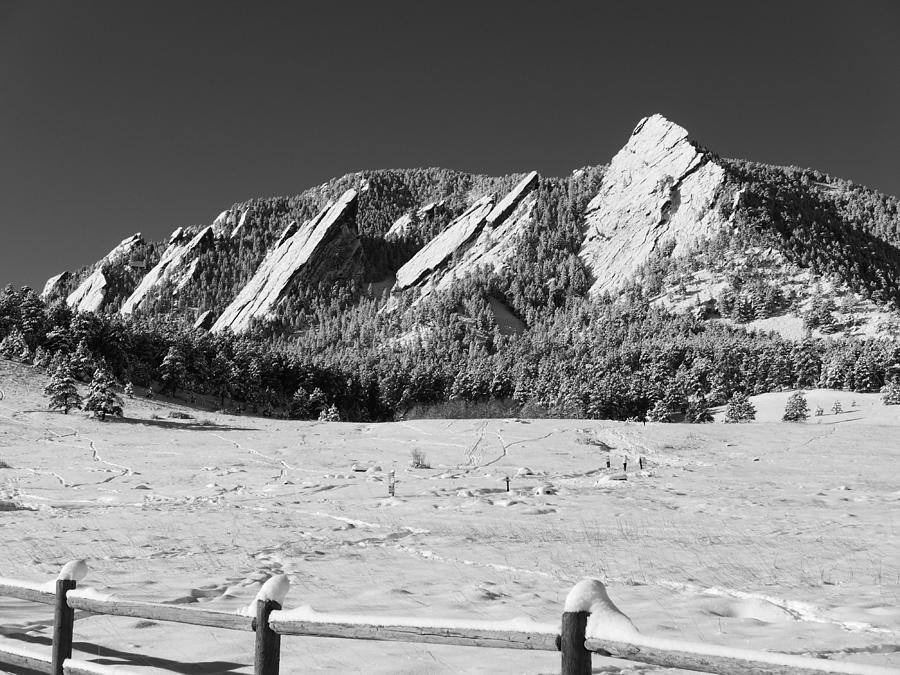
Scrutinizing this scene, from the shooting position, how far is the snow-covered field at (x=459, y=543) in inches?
279

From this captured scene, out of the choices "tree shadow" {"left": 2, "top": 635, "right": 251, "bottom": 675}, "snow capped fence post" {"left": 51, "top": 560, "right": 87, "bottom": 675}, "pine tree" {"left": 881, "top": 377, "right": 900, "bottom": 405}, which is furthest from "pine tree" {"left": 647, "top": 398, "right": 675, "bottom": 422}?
"snow capped fence post" {"left": 51, "top": 560, "right": 87, "bottom": 675}

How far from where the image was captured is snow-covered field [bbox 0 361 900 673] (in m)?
7.10

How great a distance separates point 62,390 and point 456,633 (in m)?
61.8

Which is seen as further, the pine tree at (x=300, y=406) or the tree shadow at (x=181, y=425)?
the pine tree at (x=300, y=406)

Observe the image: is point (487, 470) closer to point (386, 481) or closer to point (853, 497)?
Answer: point (386, 481)

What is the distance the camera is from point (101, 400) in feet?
175

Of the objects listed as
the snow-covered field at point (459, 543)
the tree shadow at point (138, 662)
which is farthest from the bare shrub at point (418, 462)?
the tree shadow at point (138, 662)

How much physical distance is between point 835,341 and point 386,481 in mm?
145480

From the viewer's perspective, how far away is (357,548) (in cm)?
1341

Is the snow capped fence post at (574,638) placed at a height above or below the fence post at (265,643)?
above

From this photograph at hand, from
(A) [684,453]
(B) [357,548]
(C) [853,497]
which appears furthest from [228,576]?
(A) [684,453]

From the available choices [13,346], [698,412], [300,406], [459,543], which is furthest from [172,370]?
[459,543]

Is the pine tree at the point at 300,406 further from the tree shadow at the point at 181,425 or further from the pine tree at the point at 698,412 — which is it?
the pine tree at the point at 698,412

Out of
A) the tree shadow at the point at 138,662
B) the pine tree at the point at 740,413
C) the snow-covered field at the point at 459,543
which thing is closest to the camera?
the tree shadow at the point at 138,662
